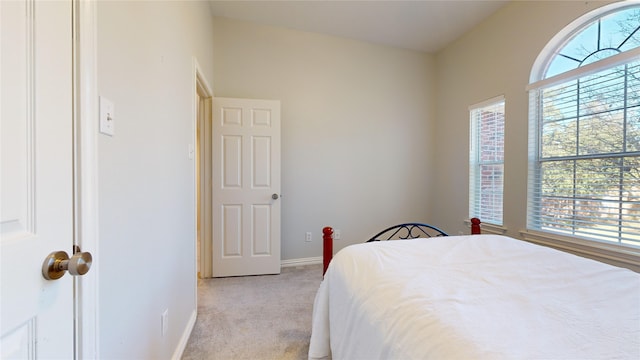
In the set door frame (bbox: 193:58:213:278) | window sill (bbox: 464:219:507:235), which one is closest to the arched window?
window sill (bbox: 464:219:507:235)

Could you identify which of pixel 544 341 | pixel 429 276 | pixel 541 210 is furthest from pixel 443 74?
pixel 544 341

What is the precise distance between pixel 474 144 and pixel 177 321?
11.0 ft

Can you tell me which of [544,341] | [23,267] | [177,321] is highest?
[23,267]

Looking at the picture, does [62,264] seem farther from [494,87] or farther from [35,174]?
[494,87]

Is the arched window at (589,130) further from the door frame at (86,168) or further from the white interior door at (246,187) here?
the door frame at (86,168)

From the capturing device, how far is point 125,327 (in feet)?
3.29

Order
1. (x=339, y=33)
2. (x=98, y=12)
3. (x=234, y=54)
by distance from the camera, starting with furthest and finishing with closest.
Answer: (x=339, y=33) < (x=234, y=54) < (x=98, y=12)

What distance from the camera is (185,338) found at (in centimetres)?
180

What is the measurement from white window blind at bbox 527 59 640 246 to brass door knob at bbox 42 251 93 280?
295cm

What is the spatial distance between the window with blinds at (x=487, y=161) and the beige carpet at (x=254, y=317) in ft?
6.59

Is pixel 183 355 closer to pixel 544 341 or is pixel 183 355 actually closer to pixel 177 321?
pixel 177 321

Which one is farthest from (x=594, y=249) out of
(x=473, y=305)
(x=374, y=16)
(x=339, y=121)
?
(x=374, y=16)

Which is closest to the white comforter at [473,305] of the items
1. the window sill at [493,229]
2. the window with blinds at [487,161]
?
the window sill at [493,229]

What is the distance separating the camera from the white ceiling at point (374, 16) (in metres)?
2.76
